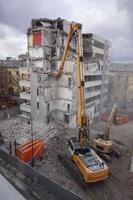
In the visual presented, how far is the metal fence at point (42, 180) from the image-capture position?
1695cm

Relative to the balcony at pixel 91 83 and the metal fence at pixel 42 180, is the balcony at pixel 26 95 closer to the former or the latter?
the balcony at pixel 91 83

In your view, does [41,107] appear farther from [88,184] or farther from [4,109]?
[88,184]

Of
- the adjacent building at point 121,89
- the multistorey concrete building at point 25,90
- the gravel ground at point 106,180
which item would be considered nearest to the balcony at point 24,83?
the multistorey concrete building at point 25,90

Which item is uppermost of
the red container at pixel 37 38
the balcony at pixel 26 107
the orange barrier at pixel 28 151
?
the red container at pixel 37 38

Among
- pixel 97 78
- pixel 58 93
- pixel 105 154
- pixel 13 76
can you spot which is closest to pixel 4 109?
pixel 13 76

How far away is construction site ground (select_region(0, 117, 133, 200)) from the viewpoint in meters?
20.5

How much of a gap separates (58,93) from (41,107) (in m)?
4.53

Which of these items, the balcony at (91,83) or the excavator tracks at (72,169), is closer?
the excavator tracks at (72,169)

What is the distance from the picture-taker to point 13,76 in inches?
2088

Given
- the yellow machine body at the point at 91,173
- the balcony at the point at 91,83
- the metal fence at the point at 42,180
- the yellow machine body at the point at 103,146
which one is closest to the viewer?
the metal fence at the point at 42,180

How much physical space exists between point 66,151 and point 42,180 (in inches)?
386

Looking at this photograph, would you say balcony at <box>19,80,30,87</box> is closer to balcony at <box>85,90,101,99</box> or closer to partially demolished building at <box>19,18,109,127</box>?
partially demolished building at <box>19,18,109,127</box>

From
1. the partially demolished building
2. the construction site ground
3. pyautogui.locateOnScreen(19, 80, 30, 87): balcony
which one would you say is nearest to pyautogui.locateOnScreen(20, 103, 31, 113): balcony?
the partially demolished building

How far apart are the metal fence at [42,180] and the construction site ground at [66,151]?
8.68 ft
